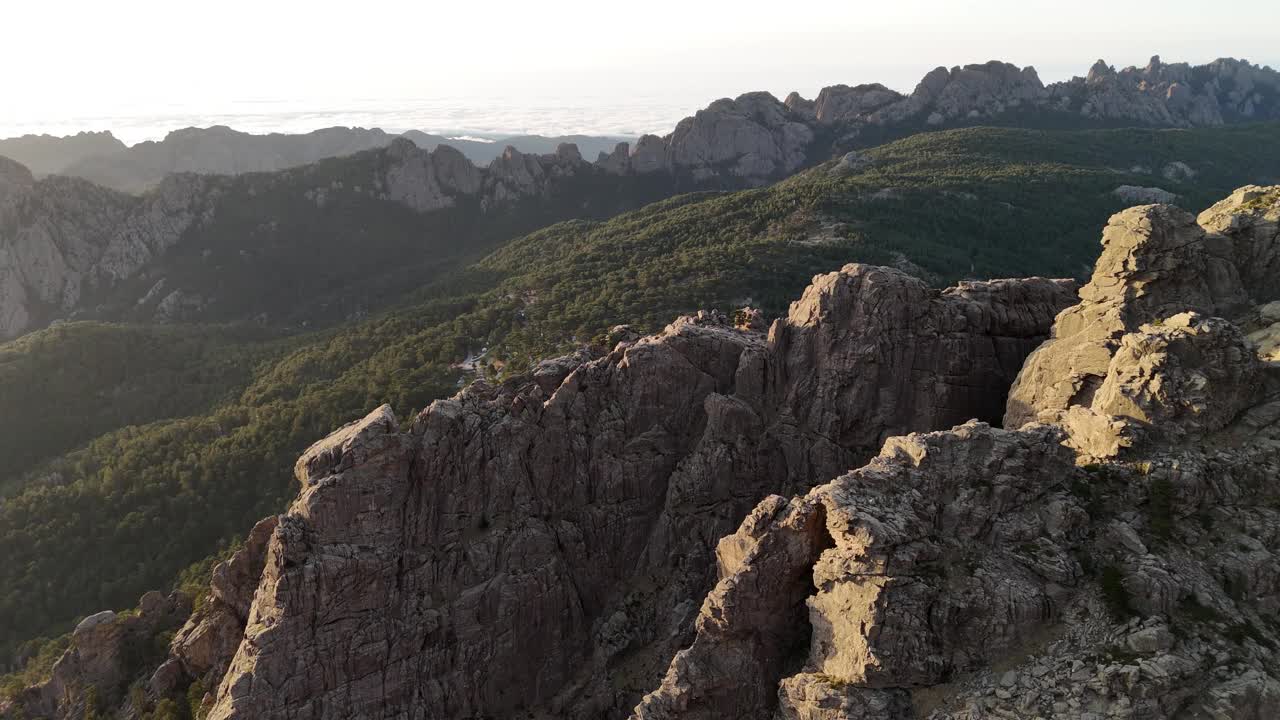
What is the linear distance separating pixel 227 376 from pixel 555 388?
3525 inches

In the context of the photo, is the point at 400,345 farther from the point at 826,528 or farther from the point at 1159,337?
the point at 1159,337

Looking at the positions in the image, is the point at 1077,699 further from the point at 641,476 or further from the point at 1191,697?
the point at 641,476

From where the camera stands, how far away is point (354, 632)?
3353 centimetres

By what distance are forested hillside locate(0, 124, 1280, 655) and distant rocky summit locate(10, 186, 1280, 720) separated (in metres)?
28.6

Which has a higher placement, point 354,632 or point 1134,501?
point 1134,501

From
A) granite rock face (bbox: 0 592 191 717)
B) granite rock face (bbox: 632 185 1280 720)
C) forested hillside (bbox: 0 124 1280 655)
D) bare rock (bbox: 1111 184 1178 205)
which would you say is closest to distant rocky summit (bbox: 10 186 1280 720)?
granite rock face (bbox: 632 185 1280 720)

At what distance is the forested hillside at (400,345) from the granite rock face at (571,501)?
1444 inches

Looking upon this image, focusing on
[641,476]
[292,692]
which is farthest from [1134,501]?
[292,692]

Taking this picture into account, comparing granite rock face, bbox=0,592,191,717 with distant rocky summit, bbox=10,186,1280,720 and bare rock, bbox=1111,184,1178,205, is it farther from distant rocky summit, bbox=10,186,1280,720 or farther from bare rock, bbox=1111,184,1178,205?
bare rock, bbox=1111,184,1178,205

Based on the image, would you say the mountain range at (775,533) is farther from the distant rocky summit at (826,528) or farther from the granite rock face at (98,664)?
the granite rock face at (98,664)

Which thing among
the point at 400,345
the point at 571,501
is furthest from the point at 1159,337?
the point at 400,345

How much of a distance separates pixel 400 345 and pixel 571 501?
2749 inches

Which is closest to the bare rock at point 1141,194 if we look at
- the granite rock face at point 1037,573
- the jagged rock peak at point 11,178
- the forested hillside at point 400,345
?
the forested hillside at point 400,345

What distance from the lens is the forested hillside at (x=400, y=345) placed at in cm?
7206
